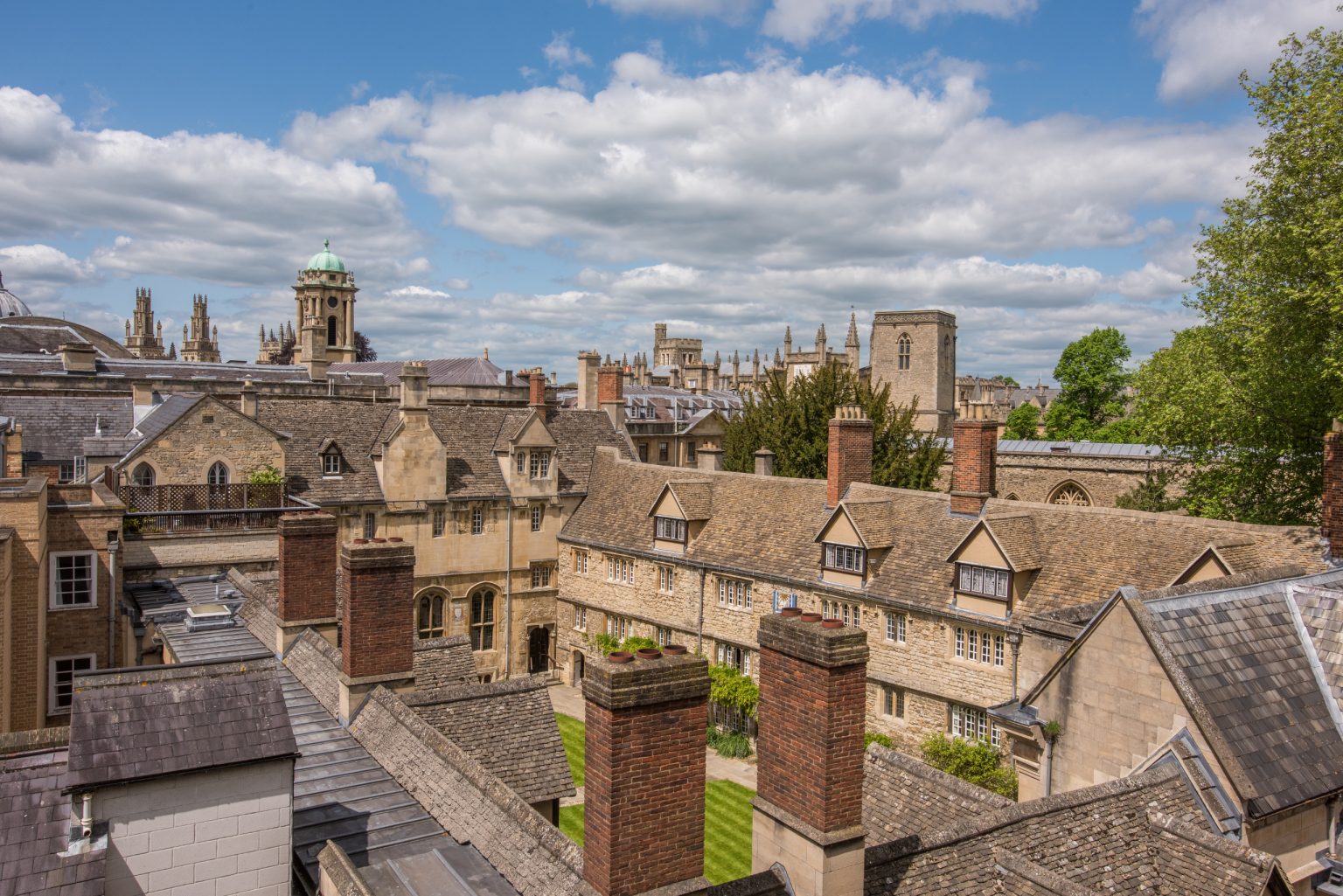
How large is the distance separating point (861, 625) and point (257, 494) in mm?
18946

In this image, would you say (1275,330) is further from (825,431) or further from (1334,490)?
(825,431)

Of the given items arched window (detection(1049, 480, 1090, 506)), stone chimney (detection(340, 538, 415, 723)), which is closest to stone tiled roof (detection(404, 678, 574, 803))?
stone chimney (detection(340, 538, 415, 723))

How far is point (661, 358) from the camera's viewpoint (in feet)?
484

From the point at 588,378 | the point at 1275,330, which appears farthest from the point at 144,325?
the point at 1275,330

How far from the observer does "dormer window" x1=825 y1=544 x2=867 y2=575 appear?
26.4 metres

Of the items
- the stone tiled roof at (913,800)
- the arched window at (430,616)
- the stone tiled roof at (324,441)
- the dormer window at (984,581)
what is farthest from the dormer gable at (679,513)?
the stone tiled roof at (913,800)

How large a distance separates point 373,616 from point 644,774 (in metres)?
6.75

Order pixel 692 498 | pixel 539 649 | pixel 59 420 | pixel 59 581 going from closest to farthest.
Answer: pixel 59 581
pixel 59 420
pixel 692 498
pixel 539 649

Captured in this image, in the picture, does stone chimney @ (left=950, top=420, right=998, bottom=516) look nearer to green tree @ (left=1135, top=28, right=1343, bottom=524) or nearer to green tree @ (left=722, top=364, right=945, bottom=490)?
green tree @ (left=1135, top=28, right=1343, bottom=524)

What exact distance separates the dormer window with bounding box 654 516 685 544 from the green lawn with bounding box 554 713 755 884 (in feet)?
26.9

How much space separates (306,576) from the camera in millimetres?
15422

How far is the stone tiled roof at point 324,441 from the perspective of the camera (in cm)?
3238

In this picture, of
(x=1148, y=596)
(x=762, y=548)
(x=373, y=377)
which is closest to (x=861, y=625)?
(x=762, y=548)

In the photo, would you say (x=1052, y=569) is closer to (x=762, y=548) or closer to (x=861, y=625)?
(x=861, y=625)
